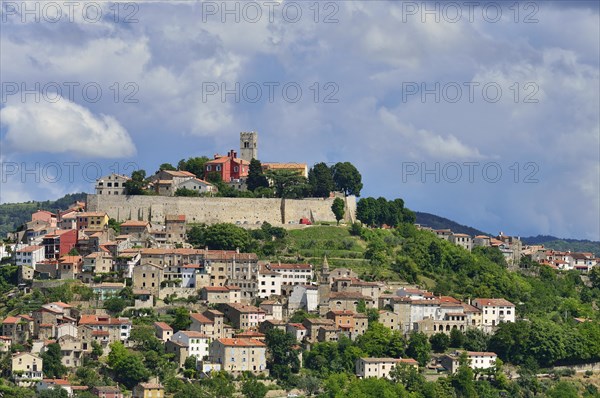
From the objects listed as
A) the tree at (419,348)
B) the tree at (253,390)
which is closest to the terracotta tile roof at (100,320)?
the tree at (253,390)

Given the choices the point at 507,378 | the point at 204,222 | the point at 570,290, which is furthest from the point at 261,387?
the point at 570,290

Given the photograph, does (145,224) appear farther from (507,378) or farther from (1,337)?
(507,378)

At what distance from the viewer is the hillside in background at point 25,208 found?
552 feet

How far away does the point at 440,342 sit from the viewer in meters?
72.8

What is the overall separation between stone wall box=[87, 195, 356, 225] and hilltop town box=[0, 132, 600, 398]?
0.09 meters

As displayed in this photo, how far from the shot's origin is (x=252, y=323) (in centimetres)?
7125

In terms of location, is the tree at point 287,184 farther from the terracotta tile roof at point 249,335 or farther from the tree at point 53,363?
the tree at point 53,363

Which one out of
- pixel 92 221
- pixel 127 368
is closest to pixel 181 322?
pixel 127 368

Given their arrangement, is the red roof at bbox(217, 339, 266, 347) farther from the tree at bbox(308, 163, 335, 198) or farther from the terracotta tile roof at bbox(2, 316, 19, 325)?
the tree at bbox(308, 163, 335, 198)

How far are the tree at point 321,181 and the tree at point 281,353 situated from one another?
77.5 feet

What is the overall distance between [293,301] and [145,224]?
12185 mm

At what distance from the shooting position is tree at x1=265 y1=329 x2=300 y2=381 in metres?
67.4

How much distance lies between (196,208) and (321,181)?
9771 millimetres

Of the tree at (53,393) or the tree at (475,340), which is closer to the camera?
the tree at (53,393)
